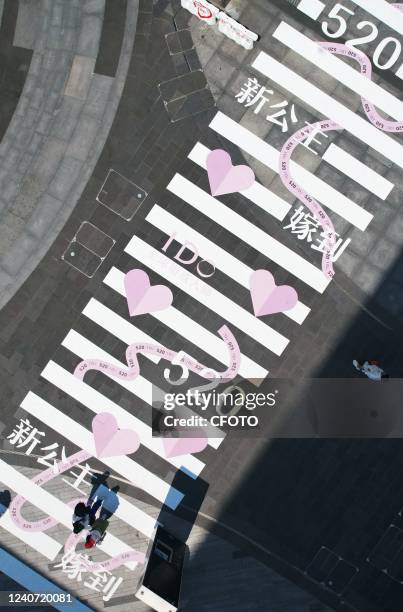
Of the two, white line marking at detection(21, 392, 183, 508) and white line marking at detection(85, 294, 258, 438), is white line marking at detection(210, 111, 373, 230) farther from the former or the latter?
white line marking at detection(21, 392, 183, 508)

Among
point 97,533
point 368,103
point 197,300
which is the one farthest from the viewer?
point 368,103

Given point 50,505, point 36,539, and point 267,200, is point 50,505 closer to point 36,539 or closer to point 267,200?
point 36,539

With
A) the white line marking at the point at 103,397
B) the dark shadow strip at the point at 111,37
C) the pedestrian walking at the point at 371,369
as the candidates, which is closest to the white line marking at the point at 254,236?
the pedestrian walking at the point at 371,369

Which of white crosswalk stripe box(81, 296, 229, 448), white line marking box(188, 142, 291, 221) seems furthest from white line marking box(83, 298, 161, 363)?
white line marking box(188, 142, 291, 221)

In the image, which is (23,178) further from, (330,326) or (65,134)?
(330,326)

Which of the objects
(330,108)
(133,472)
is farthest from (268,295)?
(133,472)

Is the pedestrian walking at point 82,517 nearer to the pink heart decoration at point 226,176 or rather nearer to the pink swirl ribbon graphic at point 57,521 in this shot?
the pink swirl ribbon graphic at point 57,521
